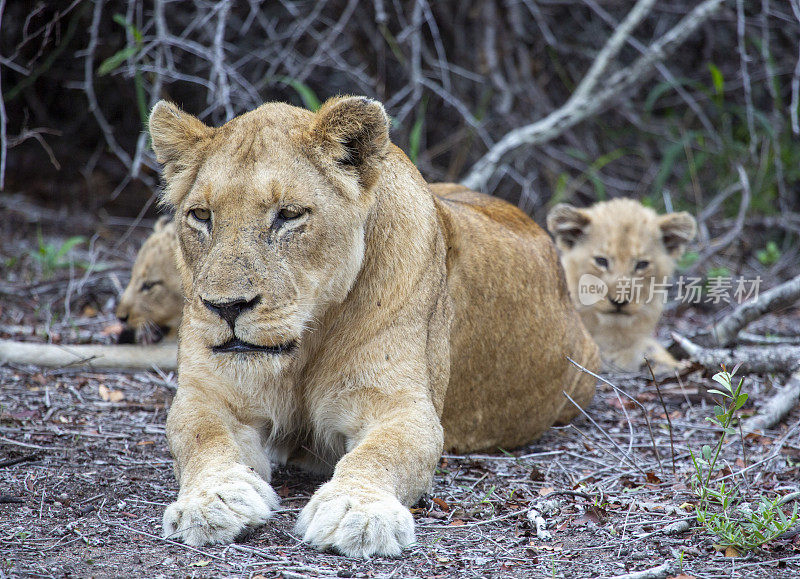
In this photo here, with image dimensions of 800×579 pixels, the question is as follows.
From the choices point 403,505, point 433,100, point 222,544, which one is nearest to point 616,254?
point 433,100

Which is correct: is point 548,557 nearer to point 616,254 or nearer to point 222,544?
point 222,544

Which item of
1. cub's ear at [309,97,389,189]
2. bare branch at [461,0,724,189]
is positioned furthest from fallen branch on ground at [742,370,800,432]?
bare branch at [461,0,724,189]

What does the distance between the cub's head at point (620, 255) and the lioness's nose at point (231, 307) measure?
3.23 meters

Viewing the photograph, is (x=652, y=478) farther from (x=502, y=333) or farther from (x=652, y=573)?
(x=652, y=573)

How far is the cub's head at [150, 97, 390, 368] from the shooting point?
249 centimetres

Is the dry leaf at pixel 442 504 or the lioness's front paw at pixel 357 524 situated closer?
the lioness's front paw at pixel 357 524

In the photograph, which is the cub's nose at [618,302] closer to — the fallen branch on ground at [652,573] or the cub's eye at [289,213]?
the cub's eye at [289,213]

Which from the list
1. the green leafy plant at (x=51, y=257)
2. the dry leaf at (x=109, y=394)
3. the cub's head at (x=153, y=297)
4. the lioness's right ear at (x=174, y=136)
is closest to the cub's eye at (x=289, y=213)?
the lioness's right ear at (x=174, y=136)

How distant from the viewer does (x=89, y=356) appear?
4.36 meters

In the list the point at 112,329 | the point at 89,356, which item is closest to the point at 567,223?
the point at 112,329

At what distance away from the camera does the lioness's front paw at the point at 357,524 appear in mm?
2260

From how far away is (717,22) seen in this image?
7.95 metres

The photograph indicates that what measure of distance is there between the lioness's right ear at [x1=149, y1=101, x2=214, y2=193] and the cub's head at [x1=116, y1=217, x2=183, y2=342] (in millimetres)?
1926

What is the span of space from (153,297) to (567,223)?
2528 millimetres
